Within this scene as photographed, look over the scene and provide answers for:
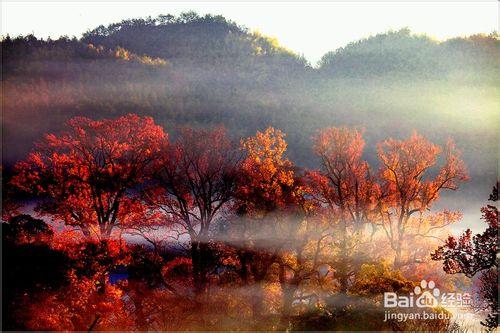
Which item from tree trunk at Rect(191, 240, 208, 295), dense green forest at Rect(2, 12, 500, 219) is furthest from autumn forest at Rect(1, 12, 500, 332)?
dense green forest at Rect(2, 12, 500, 219)

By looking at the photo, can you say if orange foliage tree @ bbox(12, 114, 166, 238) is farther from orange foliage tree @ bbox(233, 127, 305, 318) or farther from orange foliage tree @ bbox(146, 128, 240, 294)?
orange foliage tree @ bbox(233, 127, 305, 318)

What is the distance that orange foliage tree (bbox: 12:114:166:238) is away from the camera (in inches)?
1426

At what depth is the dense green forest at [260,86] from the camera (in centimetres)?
6481

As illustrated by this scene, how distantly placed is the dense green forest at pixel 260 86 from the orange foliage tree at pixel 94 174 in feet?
39.4

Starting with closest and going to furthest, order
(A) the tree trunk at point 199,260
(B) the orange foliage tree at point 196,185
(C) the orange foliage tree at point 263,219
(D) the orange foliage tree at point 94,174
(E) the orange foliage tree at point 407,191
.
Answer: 1. (C) the orange foliage tree at point 263,219
2. (A) the tree trunk at point 199,260
3. (B) the orange foliage tree at point 196,185
4. (D) the orange foliage tree at point 94,174
5. (E) the orange foliage tree at point 407,191

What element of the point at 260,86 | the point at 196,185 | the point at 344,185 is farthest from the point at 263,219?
the point at 260,86

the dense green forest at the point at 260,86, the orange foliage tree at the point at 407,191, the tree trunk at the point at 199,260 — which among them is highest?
the dense green forest at the point at 260,86

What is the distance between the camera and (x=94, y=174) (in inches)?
1460

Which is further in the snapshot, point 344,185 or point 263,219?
point 344,185

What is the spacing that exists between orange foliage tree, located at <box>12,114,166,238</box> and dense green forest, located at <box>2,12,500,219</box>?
39.4ft

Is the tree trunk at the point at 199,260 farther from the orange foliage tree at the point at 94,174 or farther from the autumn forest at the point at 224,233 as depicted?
the orange foliage tree at the point at 94,174

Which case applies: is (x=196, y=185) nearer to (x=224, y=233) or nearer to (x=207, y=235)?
(x=207, y=235)

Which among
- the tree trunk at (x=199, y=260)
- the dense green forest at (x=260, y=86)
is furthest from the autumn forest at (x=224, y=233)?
the dense green forest at (x=260, y=86)

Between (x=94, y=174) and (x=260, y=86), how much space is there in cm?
5050
